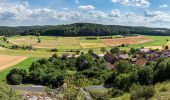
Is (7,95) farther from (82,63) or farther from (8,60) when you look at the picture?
(8,60)

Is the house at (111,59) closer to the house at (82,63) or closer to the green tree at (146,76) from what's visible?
the house at (82,63)

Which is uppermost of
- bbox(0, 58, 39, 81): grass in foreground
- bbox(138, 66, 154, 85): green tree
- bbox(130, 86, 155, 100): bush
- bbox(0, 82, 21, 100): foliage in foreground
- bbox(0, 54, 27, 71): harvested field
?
bbox(0, 82, 21, 100): foliage in foreground

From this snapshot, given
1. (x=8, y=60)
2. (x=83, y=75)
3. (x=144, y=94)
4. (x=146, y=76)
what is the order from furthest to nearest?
(x=8, y=60) → (x=83, y=75) → (x=146, y=76) → (x=144, y=94)

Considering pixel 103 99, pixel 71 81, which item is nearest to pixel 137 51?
pixel 103 99

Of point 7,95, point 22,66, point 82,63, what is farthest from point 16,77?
point 7,95

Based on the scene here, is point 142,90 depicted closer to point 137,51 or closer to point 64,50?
point 137,51

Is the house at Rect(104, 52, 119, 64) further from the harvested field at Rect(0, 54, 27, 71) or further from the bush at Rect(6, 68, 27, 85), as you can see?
the bush at Rect(6, 68, 27, 85)

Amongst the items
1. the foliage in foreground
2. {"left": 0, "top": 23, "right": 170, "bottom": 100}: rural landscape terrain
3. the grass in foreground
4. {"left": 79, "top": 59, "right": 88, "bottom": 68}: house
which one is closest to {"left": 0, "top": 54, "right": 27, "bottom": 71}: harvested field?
{"left": 0, "top": 23, "right": 170, "bottom": 100}: rural landscape terrain

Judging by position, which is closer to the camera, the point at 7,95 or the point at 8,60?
the point at 7,95

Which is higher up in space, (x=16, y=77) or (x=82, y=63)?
(x=16, y=77)
